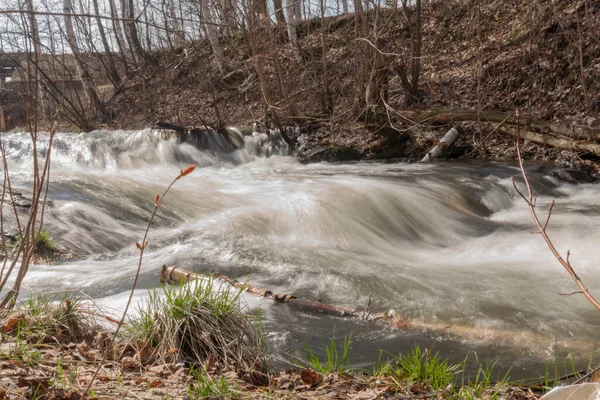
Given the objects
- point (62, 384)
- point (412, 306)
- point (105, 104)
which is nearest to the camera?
point (62, 384)

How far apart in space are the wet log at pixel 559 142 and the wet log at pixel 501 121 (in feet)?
0.35

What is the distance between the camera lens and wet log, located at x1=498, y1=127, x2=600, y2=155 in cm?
1089

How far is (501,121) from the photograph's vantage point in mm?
11656

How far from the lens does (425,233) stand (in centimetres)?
777

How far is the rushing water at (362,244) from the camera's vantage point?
4375 millimetres

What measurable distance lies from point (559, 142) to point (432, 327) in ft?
27.1

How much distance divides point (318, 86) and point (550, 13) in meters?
6.06

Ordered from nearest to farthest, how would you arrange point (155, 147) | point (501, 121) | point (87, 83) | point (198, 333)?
point (198, 333) → point (501, 121) → point (155, 147) → point (87, 83)

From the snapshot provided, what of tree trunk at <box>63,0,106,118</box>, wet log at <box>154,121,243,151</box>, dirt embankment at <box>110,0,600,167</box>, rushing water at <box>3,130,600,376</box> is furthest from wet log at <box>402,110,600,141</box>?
tree trunk at <box>63,0,106,118</box>


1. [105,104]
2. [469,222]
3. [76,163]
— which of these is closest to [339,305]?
[469,222]

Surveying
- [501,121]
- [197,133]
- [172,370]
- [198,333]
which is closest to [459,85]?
[501,121]

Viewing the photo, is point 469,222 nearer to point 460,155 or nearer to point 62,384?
point 460,155

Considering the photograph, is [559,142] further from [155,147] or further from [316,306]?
[316,306]

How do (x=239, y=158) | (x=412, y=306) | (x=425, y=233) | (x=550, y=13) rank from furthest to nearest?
(x=550, y=13) < (x=239, y=158) < (x=425, y=233) < (x=412, y=306)
